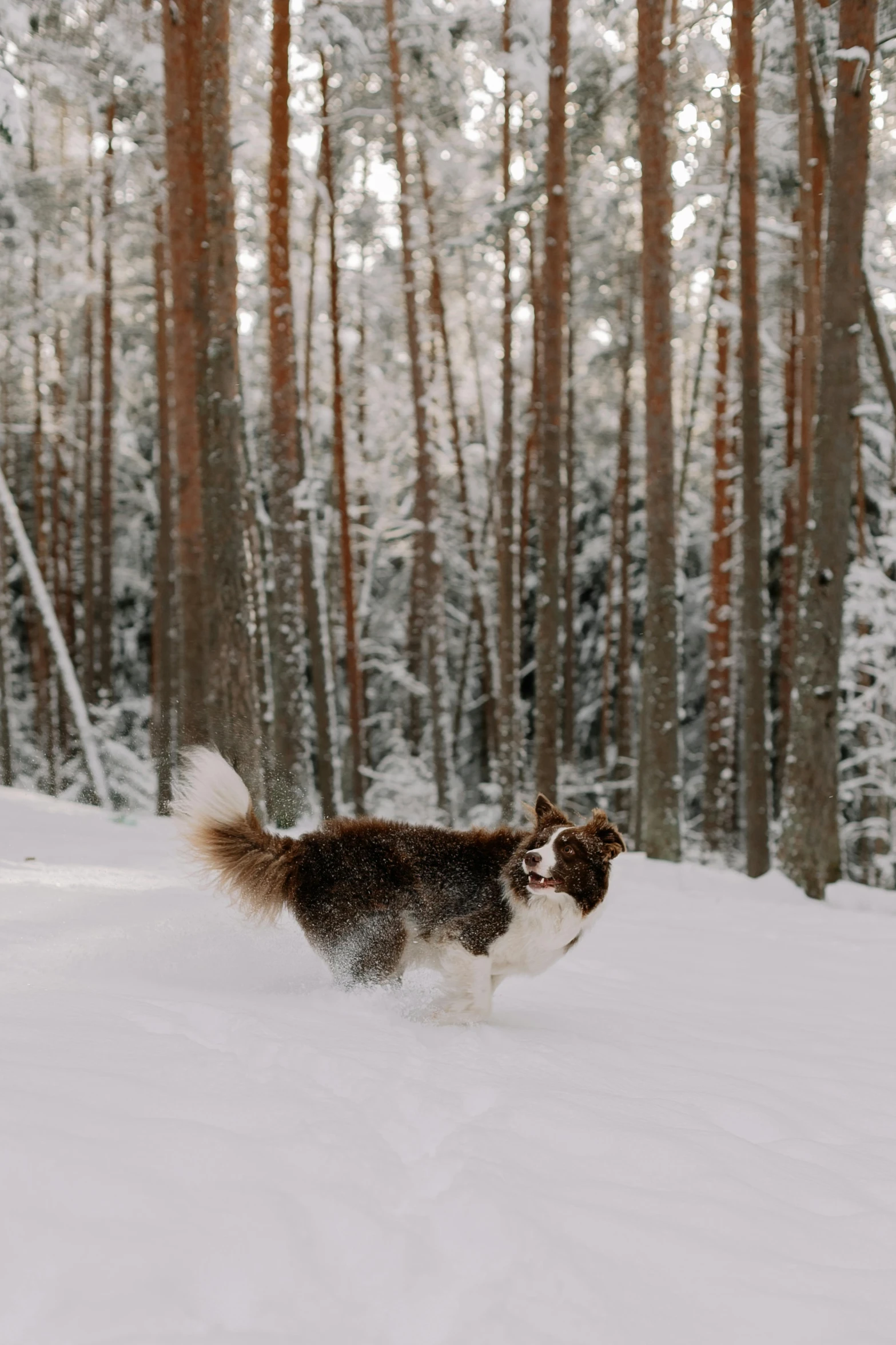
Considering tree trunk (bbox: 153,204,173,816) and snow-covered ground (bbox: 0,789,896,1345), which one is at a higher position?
tree trunk (bbox: 153,204,173,816)

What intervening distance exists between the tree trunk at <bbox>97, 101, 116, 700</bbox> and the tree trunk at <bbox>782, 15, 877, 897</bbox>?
11730 mm

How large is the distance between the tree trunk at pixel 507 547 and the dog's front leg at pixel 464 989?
11204mm

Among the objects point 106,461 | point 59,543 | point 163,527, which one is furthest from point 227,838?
point 59,543

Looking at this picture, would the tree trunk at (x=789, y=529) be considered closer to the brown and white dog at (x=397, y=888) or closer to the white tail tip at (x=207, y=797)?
the brown and white dog at (x=397, y=888)

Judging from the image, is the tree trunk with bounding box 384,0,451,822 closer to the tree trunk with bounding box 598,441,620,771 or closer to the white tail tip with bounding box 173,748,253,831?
the tree trunk with bounding box 598,441,620,771

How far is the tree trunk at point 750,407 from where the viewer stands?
12.1 m

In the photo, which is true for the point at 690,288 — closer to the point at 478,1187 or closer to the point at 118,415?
the point at 118,415

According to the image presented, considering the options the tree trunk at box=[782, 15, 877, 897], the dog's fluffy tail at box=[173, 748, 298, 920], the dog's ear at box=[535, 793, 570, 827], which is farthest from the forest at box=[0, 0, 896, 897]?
the dog's ear at box=[535, 793, 570, 827]

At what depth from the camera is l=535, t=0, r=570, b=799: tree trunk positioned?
42.1 feet

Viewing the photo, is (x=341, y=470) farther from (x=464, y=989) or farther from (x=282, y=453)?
(x=464, y=989)

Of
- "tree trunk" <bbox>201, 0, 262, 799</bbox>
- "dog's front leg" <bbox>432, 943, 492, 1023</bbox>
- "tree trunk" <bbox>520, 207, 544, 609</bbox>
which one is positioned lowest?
"dog's front leg" <bbox>432, 943, 492, 1023</bbox>

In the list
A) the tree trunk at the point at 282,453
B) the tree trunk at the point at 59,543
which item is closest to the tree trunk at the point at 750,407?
the tree trunk at the point at 282,453

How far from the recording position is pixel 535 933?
14.6 ft

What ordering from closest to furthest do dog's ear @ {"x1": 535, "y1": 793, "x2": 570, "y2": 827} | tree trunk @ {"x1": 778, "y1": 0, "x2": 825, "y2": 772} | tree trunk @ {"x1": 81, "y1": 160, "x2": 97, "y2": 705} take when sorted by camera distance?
dog's ear @ {"x1": 535, "y1": 793, "x2": 570, "y2": 827} < tree trunk @ {"x1": 778, "y1": 0, "x2": 825, "y2": 772} < tree trunk @ {"x1": 81, "y1": 160, "x2": 97, "y2": 705}
